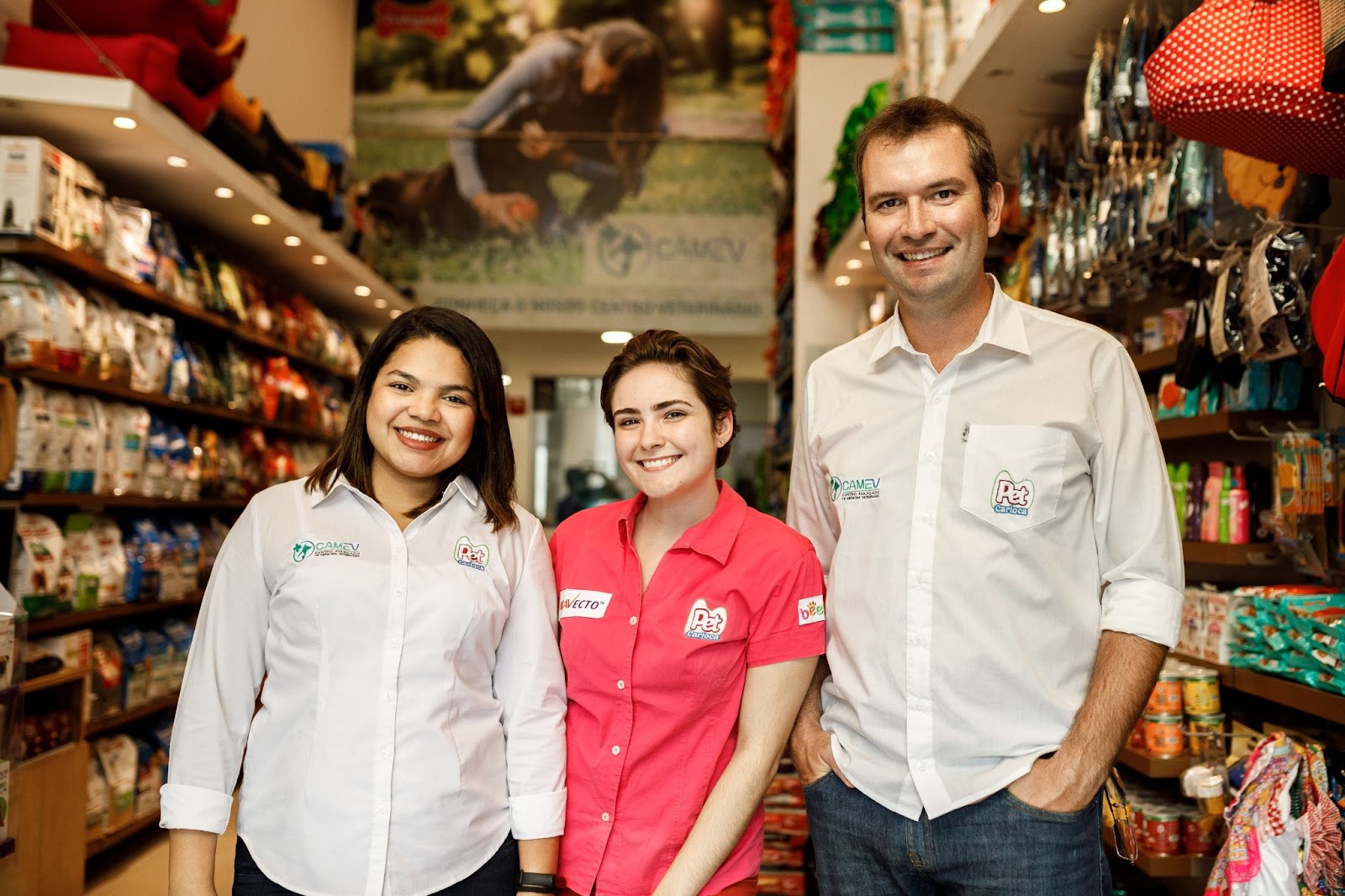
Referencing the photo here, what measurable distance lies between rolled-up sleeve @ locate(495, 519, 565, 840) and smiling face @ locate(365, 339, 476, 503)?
23 centimetres

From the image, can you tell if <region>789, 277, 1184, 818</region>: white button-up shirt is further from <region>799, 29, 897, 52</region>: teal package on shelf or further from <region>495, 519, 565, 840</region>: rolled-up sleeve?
<region>799, 29, 897, 52</region>: teal package on shelf

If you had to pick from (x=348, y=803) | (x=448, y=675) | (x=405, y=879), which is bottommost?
(x=405, y=879)

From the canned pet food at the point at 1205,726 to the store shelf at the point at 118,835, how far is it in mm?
3438

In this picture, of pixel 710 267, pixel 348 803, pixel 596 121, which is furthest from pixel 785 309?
pixel 348 803

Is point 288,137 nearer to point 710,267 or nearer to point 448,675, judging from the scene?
point 710,267

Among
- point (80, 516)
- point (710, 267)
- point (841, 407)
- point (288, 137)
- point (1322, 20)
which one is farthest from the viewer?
point (710, 267)

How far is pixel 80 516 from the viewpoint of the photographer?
3.89 meters

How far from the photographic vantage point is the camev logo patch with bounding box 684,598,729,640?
68.9 inches

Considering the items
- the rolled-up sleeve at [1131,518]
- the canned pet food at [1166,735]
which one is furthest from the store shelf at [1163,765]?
the rolled-up sleeve at [1131,518]

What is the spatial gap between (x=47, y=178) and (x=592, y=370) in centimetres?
734

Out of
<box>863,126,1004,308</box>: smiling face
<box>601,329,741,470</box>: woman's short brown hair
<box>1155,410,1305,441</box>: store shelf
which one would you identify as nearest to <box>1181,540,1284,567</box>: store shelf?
<box>1155,410,1305,441</box>: store shelf

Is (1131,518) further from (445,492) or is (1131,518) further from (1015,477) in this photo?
(445,492)

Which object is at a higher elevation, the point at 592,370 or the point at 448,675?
the point at 592,370

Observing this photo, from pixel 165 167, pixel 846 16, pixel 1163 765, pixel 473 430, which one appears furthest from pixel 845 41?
pixel 473 430
